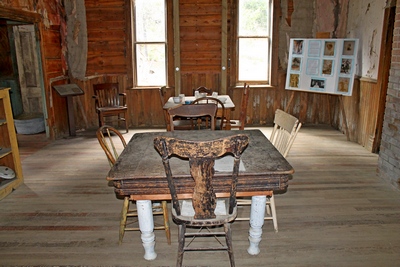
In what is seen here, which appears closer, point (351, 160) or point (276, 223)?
point (276, 223)

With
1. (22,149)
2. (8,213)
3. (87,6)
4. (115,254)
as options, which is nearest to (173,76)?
(87,6)

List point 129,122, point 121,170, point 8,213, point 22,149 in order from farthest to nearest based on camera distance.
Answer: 1. point 129,122
2. point 22,149
3. point 8,213
4. point 121,170

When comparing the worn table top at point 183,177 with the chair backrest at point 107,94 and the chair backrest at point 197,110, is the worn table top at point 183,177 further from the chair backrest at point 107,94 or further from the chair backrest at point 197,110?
the chair backrest at point 107,94

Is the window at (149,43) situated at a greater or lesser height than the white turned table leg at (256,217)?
greater

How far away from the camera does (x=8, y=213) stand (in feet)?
10.1

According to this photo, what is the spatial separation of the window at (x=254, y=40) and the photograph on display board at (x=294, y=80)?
2.04ft

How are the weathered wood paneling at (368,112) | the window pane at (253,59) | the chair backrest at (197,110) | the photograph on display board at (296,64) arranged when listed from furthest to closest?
the window pane at (253,59) < the photograph on display board at (296,64) < the weathered wood paneling at (368,112) < the chair backrest at (197,110)

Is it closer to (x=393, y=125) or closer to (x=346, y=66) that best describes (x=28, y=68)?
(x=346, y=66)

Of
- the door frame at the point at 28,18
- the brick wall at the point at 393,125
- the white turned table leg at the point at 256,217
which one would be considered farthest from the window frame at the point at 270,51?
the white turned table leg at the point at 256,217

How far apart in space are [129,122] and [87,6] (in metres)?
2.19

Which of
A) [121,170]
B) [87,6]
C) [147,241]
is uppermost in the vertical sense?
[87,6]

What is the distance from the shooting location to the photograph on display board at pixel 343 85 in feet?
17.3

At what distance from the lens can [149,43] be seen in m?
6.34

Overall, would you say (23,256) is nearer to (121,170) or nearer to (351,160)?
(121,170)
